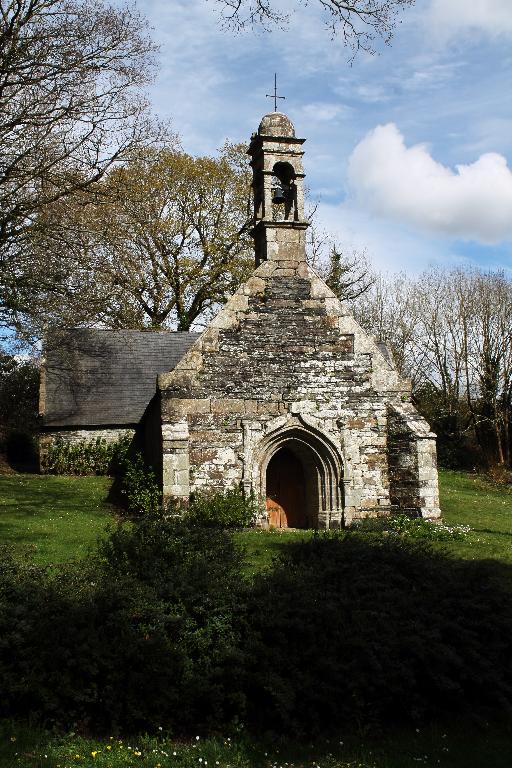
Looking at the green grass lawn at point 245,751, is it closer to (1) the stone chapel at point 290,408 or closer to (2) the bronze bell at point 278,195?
(1) the stone chapel at point 290,408

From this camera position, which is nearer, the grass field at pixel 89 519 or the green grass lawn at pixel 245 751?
the green grass lawn at pixel 245 751

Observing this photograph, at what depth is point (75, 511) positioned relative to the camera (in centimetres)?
1553

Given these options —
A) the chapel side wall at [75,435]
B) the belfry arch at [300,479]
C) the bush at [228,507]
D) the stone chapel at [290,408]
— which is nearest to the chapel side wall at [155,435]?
the stone chapel at [290,408]

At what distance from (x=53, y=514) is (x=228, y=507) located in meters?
3.79

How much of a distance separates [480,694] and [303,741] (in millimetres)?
1707

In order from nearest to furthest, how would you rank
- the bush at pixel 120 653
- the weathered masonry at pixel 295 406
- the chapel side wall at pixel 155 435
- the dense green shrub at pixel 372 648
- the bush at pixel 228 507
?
1. the bush at pixel 120 653
2. the dense green shrub at pixel 372 648
3. the bush at pixel 228 507
4. the weathered masonry at pixel 295 406
5. the chapel side wall at pixel 155 435

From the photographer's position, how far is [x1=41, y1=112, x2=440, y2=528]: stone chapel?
14141 mm

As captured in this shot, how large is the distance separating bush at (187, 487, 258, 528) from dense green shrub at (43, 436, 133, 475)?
963 centimetres

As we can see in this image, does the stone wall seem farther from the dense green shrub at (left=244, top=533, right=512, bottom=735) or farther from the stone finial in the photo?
the dense green shrub at (left=244, top=533, right=512, bottom=735)

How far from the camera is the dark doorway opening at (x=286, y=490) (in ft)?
50.9

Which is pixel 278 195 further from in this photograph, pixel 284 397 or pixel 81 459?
pixel 81 459

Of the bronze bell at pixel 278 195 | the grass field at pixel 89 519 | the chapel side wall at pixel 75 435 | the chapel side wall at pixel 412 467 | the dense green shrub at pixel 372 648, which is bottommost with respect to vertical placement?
the dense green shrub at pixel 372 648

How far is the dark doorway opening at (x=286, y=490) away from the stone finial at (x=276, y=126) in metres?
6.81

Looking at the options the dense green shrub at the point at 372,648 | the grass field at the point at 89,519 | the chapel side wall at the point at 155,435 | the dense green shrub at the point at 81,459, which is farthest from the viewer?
the dense green shrub at the point at 81,459
